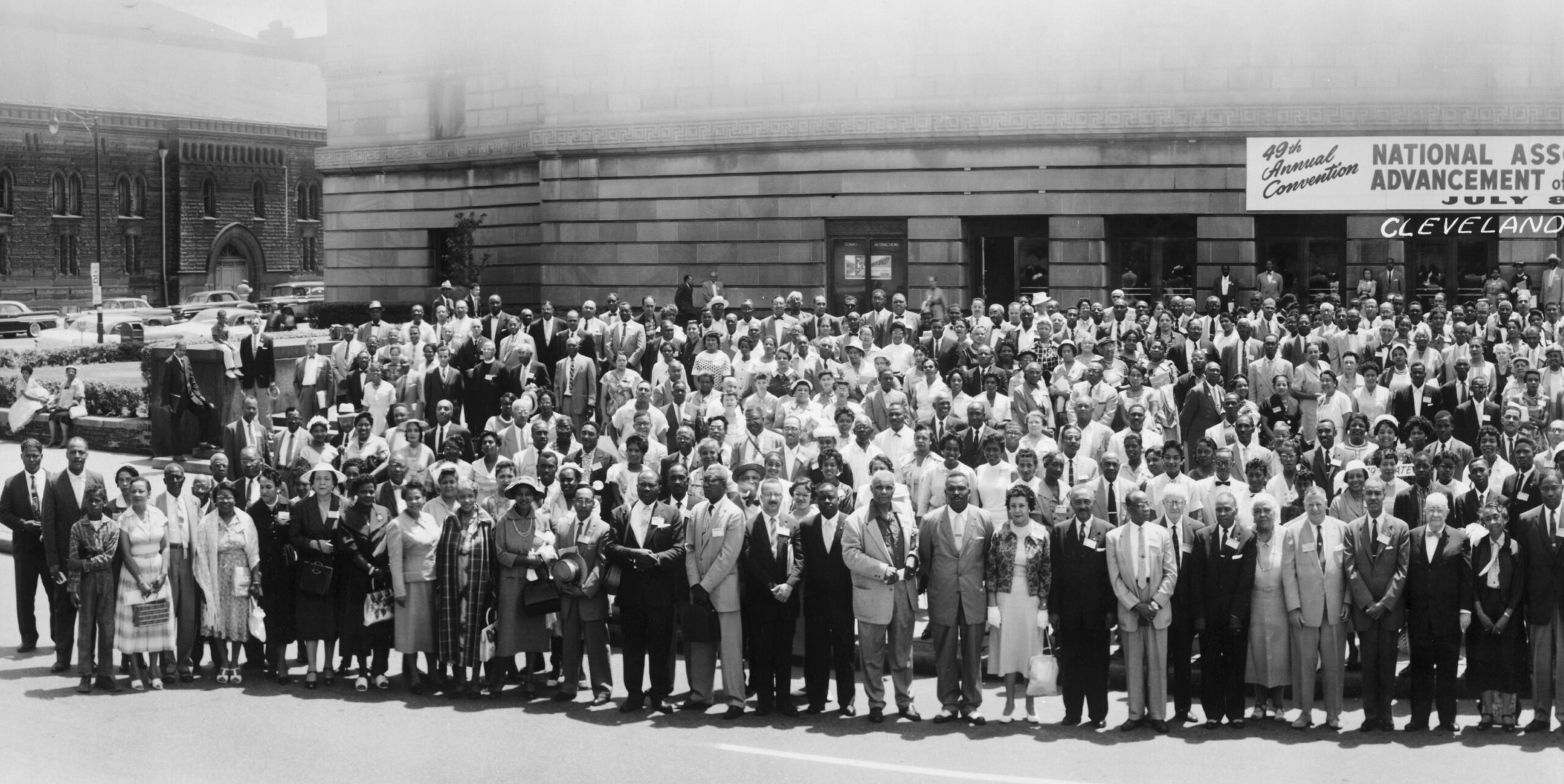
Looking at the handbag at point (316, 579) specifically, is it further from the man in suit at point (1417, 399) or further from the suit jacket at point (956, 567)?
the man in suit at point (1417, 399)

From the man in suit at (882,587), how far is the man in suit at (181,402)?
10.4 meters

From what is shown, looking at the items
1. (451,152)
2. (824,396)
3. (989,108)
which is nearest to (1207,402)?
(824,396)

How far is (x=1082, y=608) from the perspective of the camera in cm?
937

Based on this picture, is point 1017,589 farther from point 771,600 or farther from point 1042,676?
point 771,600

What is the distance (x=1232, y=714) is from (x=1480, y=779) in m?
1.48

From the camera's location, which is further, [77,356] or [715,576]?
[77,356]

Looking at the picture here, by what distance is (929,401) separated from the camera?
524 inches

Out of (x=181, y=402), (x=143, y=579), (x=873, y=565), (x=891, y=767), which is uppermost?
(x=181, y=402)

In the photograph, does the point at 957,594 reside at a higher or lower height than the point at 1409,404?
lower

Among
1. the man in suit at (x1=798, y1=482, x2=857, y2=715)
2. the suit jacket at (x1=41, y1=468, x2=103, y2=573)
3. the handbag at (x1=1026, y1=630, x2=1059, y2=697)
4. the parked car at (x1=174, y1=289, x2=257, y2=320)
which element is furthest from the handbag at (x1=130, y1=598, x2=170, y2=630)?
the parked car at (x1=174, y1=289, x2=257, y2=320)

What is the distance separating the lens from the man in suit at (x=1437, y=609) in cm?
905

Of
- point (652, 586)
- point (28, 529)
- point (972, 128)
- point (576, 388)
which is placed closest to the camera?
point (652, 586)

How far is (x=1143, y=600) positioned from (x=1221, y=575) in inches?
19.7

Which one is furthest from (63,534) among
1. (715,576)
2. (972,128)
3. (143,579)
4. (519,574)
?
(972,128)
